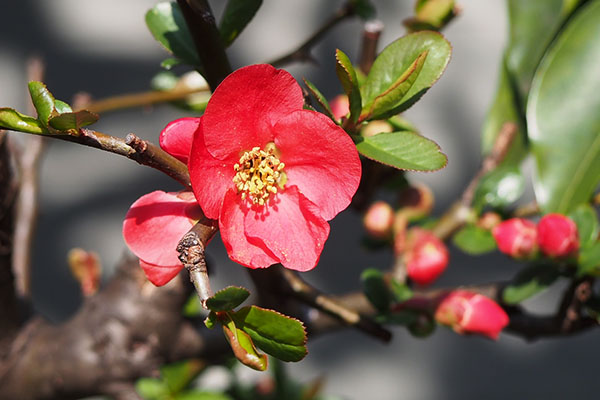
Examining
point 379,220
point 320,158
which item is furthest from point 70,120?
point 379,220

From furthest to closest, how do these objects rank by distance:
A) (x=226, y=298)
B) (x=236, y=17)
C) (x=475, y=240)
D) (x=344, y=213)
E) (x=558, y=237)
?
1. (x=344, y=213)
2. (x=475, y=240)
3. (x=558, y=237)
4. (x=236, y=17)
5. (x=226, y=298)

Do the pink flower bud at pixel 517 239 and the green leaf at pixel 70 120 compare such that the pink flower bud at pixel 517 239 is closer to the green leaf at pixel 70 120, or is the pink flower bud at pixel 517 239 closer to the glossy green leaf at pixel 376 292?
the glossy green leaf at pixel 376 292

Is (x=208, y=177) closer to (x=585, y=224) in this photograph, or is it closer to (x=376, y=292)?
(x=376, y=292)

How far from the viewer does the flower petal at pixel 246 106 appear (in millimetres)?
297

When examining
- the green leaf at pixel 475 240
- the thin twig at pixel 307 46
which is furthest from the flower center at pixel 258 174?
the green leaf at pixel 475 240

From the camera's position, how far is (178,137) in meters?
0.31

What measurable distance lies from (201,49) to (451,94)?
1.51 metres

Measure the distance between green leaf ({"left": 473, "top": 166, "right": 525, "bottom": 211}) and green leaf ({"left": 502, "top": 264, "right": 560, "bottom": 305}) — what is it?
96mm

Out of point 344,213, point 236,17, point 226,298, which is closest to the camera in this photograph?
point 226,298

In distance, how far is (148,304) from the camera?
582mm

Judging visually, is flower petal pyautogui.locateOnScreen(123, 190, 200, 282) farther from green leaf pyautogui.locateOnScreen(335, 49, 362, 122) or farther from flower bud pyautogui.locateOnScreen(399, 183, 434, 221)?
flower bud pyautogui.locateOnScreen(399, 183, 434, 221)

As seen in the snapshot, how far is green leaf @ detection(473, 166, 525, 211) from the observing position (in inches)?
23.2

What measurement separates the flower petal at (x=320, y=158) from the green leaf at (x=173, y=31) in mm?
89

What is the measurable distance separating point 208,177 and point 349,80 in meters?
0.09
